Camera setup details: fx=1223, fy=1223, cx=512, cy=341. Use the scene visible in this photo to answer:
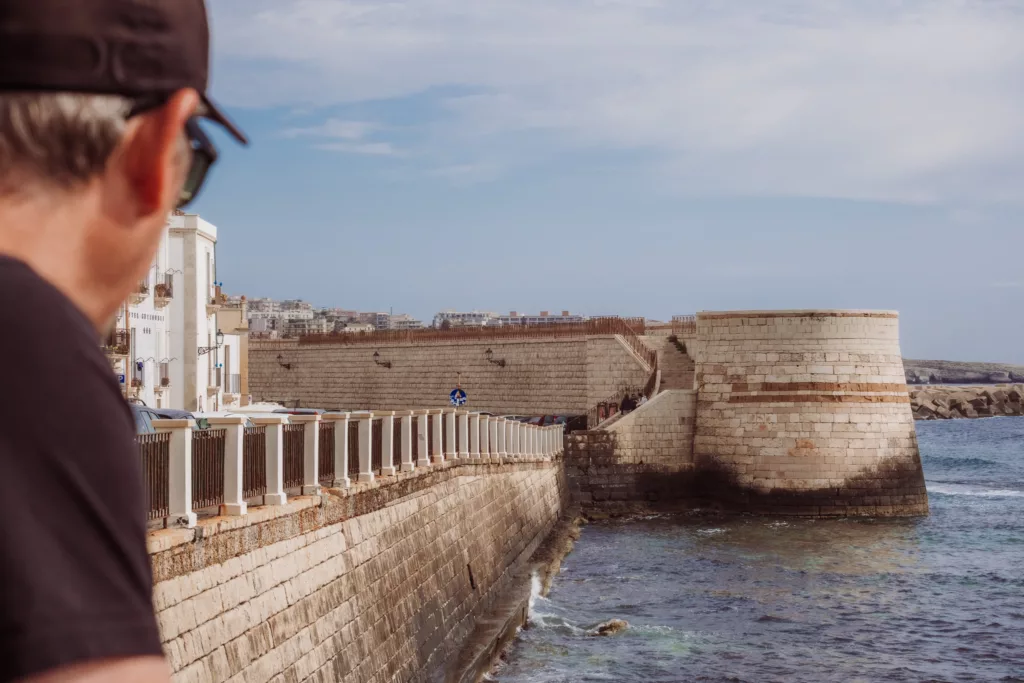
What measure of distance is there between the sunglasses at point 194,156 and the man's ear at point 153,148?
11 millimetres

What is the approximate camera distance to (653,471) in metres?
36.7

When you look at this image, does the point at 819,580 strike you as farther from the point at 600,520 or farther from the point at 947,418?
the point at 947,418

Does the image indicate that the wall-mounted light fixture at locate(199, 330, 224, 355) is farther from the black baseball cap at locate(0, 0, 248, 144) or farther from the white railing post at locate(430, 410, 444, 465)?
the black baseball cap at locate(0, 0, 248, 144)

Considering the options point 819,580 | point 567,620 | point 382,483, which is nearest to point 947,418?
point 819,580

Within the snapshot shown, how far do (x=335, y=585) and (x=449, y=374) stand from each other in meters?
43.7

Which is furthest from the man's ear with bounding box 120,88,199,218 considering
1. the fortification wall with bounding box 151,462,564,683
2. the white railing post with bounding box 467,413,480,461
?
the white railing post with bounding box 467,413,480,461

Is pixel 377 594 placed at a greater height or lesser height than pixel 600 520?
greater

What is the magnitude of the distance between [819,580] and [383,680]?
15.9m

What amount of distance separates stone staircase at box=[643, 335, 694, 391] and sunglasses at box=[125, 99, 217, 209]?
4371 cm

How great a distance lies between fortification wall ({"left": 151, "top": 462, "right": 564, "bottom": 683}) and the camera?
25.7ft

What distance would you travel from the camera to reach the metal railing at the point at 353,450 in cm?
1353

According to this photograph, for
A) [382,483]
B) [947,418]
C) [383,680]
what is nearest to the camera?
[383,680]

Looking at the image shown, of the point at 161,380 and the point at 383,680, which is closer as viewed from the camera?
the point at 383,680

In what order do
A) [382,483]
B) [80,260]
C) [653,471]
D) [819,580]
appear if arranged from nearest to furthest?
[80,260] < [382,483] < [819,580] < [653,471]
